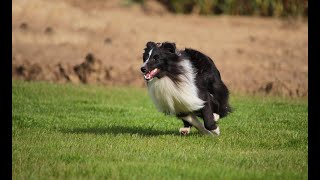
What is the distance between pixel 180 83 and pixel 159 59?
1.71 feet

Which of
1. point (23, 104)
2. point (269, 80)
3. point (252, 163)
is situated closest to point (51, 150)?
point (252, 163)

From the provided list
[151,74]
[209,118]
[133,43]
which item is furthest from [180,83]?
[133,43]

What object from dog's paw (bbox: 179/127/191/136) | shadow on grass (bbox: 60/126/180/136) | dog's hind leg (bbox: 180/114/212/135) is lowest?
shadow on grass (bbox: 60/126/180/136)

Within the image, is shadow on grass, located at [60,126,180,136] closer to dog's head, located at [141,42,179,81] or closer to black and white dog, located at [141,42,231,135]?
black and white dog, located at [141,42,231,135]

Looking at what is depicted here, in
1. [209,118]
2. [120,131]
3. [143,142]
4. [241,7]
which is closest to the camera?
[143,142]

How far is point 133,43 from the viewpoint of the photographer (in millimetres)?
25547

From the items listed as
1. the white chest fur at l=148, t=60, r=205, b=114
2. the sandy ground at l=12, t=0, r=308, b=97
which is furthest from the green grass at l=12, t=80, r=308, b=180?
the sandy ground at l=12, t=0, r=308, b=97

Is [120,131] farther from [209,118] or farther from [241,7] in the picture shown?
[241,7]

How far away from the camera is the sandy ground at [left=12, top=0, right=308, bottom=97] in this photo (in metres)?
22.7

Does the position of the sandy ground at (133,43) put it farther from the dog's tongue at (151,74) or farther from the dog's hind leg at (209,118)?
the dog's tongue at (151,74)

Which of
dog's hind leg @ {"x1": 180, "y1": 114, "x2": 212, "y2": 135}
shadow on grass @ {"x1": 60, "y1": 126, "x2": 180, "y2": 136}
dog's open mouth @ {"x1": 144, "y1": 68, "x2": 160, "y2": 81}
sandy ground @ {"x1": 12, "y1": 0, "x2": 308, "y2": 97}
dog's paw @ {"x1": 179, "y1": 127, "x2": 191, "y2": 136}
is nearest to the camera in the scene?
dog's open mouth @ {"x1": 144, "y1": 68, "x2": 160, "y2": 81}

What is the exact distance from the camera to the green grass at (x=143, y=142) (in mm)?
10273

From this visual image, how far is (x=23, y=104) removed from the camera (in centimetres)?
1758

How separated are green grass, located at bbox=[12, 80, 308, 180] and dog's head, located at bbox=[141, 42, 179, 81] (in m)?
1.09
